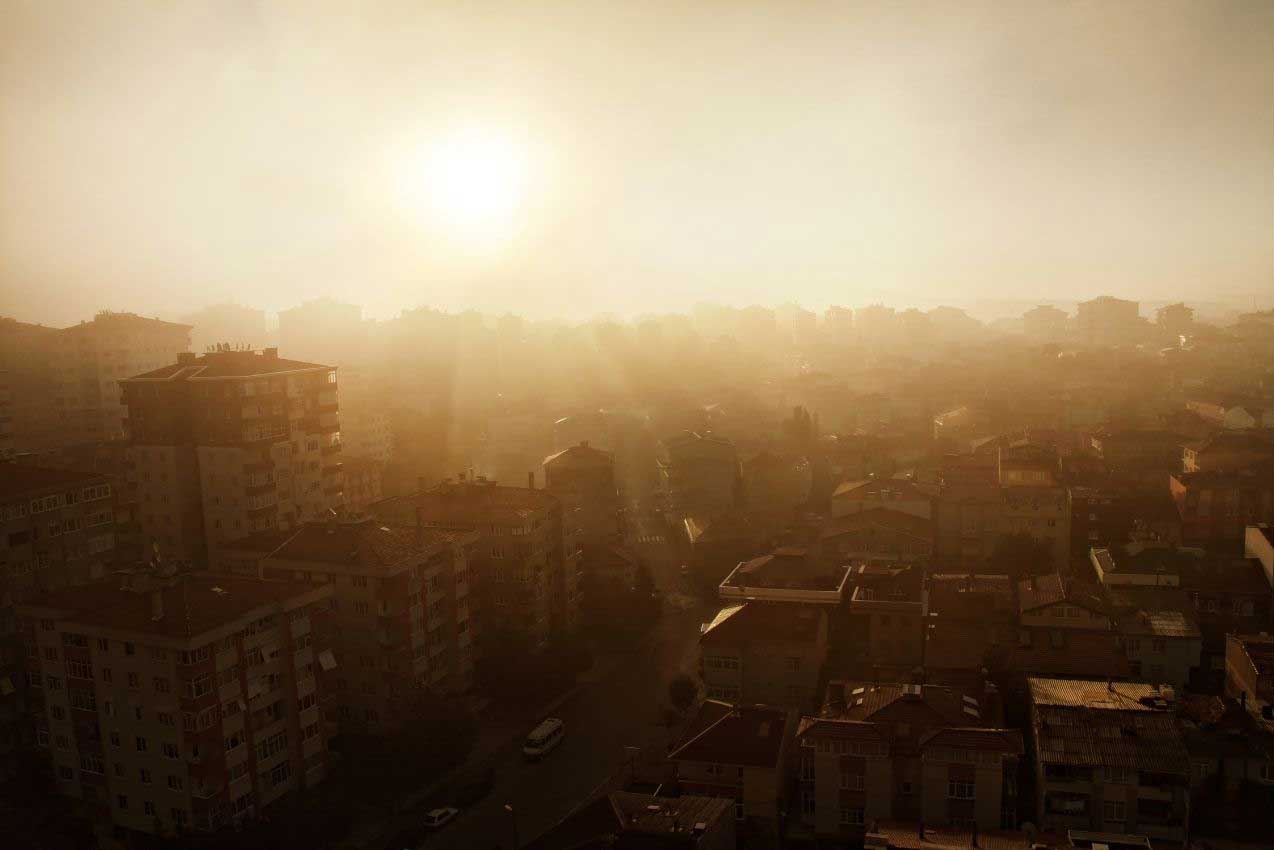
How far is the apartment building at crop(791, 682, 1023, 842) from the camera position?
7.46 metres

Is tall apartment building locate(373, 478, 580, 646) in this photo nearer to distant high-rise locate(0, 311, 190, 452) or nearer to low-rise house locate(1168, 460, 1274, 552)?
low-rise house locate(1168, 460, 1274, 552)

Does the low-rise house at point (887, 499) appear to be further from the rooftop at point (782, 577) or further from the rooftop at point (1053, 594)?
the rooftop at point (1053, 594)

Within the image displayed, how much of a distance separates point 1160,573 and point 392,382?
85.0ft

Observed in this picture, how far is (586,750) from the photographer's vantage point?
9.56m

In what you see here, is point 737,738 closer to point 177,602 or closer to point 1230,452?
point 177,602

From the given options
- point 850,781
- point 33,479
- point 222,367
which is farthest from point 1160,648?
point 33,479

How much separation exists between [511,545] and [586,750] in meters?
2.62

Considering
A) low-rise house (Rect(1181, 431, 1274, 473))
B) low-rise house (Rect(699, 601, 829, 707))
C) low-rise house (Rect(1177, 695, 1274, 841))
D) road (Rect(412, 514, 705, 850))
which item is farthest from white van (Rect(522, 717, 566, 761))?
low-rise house (Rect(1181, 431, 1274, 473))

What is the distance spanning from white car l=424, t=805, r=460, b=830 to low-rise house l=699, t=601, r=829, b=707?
283cm

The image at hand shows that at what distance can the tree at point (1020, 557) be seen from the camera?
44.6 feet

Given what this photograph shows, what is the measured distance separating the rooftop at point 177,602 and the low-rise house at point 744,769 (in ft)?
11.9

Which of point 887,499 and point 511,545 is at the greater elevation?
point 511,545

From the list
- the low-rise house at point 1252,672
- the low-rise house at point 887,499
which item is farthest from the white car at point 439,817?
the low-rise house at point 887,499

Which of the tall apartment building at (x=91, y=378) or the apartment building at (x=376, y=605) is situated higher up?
the tall apartment building at (x=91, y=378)
